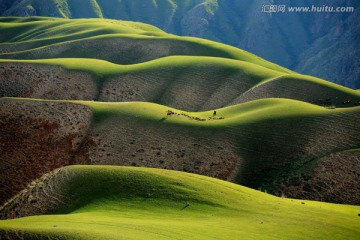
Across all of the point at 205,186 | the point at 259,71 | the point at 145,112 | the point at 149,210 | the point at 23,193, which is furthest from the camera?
the point at 259,71

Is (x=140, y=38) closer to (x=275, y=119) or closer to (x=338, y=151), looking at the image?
(x=275, y=119)

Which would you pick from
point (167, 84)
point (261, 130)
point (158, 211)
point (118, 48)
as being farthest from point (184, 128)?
point (118, 48)

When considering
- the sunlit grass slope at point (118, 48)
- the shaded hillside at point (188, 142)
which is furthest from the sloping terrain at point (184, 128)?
the sunlit grass slope at point (118, 48)

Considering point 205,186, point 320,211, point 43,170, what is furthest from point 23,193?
point 320,211

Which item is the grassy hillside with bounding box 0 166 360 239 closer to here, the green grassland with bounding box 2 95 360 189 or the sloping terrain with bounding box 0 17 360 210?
the sloping terrain with bounding box 0 17 360 210

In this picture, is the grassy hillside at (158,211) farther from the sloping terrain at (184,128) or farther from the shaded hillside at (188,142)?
the sloping terrain at (184,128)

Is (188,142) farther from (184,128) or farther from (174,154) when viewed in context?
(184,128)

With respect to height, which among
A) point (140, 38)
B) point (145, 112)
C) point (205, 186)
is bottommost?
point (205, 186)

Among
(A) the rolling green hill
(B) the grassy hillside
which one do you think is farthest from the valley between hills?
(A) the rolling green hill
